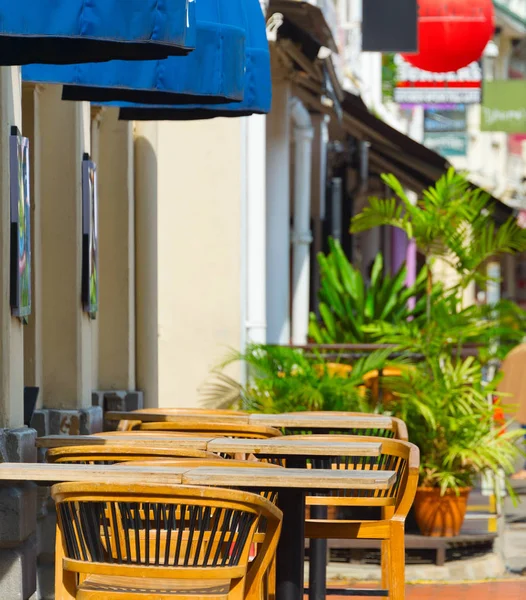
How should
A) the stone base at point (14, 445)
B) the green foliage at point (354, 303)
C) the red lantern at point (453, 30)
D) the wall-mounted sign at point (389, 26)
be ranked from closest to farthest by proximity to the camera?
the stone base at point (14, 445) → the green foliage at point (354, 303) → the wall-mounted sign at point (389, 26) → the red lantern at point (453, 30)

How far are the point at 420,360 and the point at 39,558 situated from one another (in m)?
5.13

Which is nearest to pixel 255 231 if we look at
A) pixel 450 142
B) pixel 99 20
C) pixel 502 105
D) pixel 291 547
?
pixel 291 547

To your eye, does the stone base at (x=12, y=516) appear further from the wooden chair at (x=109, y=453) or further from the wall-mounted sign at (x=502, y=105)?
the wall-mounted sign at (x=502, y=105)

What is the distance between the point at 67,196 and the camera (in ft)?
25.4

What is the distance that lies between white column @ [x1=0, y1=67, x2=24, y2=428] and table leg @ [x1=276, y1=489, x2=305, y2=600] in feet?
4.44

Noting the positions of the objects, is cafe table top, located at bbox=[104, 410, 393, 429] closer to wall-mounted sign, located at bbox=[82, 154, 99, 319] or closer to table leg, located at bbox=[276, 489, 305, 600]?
wall-mounted sign, located at bbox=[82, 154, 99, 319]

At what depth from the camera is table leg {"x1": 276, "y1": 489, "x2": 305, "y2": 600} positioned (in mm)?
5137

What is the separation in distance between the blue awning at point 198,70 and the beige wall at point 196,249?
422 centimetres

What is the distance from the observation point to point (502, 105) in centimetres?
2470

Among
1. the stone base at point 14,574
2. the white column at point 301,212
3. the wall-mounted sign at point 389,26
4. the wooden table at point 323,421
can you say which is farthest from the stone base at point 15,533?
the wall-mounted sign at point 389,26

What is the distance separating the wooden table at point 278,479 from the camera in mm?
4754

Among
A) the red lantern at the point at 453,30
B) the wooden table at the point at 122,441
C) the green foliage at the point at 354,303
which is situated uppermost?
the red lantern at the point at 453,30

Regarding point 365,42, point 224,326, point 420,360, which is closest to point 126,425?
point 224,326

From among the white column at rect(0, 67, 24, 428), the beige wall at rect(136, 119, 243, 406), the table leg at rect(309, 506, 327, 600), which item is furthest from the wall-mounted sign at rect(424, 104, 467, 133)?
the white column at rect(0, 67, 24, 428)
